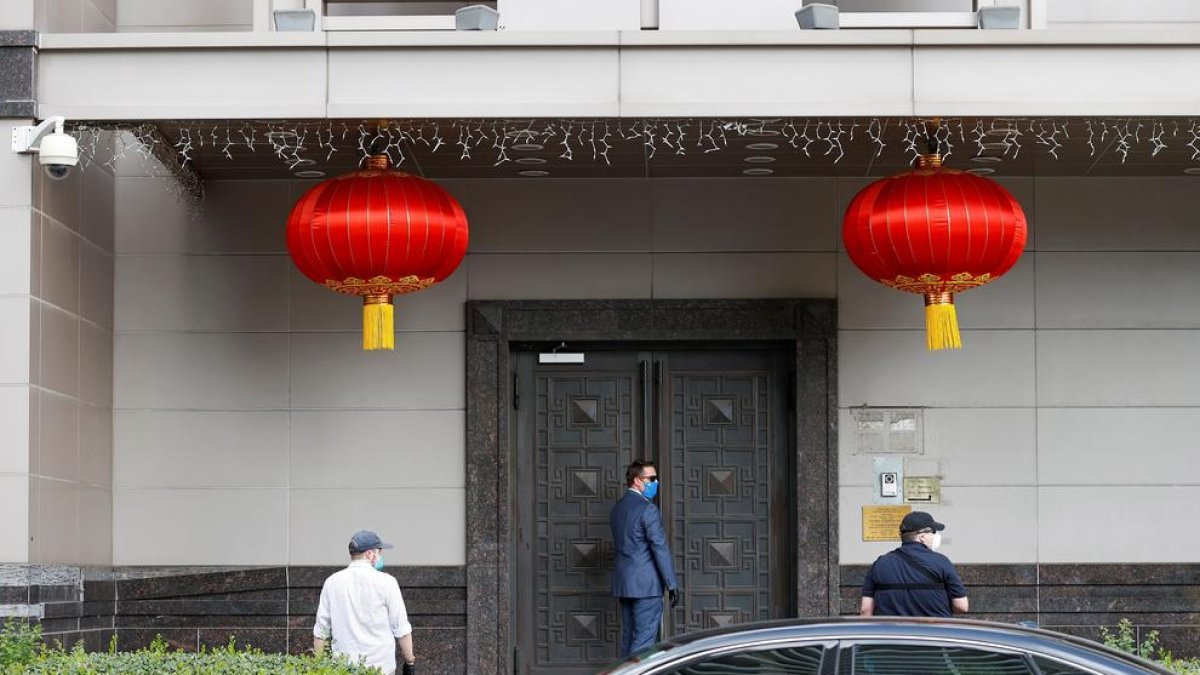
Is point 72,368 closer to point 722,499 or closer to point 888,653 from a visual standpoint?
point 722,499

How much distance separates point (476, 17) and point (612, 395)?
3.72 meters

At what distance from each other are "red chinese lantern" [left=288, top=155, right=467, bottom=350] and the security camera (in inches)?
59.9

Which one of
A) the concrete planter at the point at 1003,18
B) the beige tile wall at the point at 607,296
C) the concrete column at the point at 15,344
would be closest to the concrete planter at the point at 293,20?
the concrete column at the point at 15,344

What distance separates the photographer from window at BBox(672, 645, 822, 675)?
6645 millimetres

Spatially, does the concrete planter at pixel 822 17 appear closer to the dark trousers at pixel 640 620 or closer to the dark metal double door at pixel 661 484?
the dark metal double door at pixel 661 484

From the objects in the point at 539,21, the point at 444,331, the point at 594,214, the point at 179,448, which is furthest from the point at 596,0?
the point at 179,448

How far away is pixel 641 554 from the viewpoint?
1234cm

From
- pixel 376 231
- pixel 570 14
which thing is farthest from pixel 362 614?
pixel 570 14

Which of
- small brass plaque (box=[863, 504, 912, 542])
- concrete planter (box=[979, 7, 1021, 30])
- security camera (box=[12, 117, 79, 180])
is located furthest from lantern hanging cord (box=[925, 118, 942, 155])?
security camera (box=[12, 117, 79, 180])

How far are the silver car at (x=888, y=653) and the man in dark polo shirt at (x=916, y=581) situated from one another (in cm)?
323

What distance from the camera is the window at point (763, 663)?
664 cm

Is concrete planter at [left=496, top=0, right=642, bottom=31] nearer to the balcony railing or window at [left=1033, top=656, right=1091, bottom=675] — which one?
the balcony railing

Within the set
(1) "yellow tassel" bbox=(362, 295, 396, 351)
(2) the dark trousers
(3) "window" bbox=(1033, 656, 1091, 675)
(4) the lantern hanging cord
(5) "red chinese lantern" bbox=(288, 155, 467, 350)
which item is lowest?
(2) the dark trousers

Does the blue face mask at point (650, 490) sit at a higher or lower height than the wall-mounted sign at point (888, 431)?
lower
